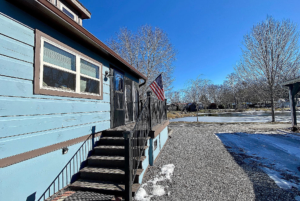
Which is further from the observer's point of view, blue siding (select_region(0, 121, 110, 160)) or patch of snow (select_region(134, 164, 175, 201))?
patch of snow (select_region(134, 164, 175, 201))

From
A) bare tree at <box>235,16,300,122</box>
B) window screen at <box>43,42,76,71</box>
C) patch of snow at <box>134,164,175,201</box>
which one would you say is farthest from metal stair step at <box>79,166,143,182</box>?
bare tree at <box>235,16,300,122</box>

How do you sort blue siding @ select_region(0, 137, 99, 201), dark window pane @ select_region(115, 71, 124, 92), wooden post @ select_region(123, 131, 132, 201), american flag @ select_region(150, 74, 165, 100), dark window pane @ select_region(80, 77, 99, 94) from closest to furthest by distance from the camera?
blue siding @ select_region(0, 137, 99, 201)
wooden post @ select_region(123, 131, 132, 201)
dark window pane @ select_region(80, 77, 99, 94)
dark window pane @ select_region(115, 71, 124, 92)
american flag @ select_region(150, 74, 165, 100)

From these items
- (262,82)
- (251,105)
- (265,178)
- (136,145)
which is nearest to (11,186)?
(136,145)

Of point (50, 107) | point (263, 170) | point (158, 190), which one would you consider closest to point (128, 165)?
point (158, 190)

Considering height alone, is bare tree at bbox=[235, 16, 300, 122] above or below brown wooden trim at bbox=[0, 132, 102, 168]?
above

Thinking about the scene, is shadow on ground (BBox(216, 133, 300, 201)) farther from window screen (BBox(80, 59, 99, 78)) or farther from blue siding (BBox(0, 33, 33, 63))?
blue siding (BBox(0, 33, 33, 63))

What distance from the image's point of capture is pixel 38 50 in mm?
2494

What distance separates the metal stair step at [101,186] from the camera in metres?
2.61

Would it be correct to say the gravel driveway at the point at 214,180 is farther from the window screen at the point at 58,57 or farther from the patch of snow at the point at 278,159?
the window screen at the point at 58,57

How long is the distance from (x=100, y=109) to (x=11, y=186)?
232 cm

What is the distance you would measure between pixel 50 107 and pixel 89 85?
1.22 meters

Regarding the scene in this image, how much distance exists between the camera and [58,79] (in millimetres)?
2900

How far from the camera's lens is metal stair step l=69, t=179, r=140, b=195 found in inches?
103

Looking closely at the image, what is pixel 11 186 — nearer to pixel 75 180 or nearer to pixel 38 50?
pixel 75 180
